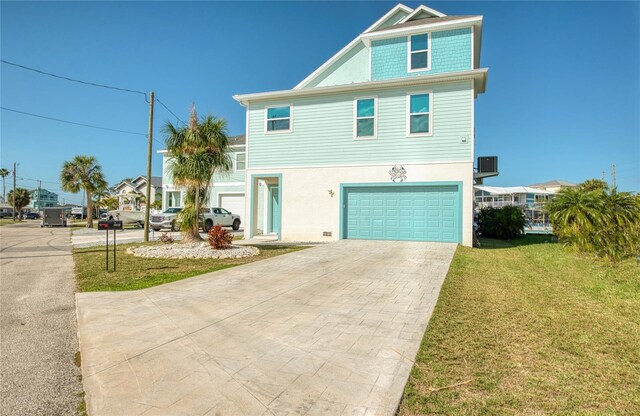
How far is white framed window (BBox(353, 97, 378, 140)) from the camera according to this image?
46.9 ft

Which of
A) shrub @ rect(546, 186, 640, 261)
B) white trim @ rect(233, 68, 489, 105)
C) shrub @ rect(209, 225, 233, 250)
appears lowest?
shrub @ rect(209, 225, 233, 250)

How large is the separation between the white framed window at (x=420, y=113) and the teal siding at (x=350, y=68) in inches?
150

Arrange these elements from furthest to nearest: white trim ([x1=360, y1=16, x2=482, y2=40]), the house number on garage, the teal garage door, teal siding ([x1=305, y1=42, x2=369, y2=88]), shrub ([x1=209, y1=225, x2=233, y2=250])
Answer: teal siding ([x1=305, y1=42, x2=369, y2=88]) → white trim ([x1=360, y1=16, x2=482, y2=40]) → the house number on garage → the teal garage door → shrub ([x1=209, y1=225, x2=233, y2=250])

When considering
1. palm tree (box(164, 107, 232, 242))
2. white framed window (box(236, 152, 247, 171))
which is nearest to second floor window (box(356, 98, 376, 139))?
palm tree (box(164, 107, 232, 242))

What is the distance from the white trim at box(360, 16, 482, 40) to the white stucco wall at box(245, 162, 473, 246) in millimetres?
5914

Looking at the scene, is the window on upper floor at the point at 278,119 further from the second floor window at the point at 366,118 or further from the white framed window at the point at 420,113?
the white framed window at the point at 420,113

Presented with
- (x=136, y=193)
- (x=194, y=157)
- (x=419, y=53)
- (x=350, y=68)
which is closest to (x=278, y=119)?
(x=350, y=68)

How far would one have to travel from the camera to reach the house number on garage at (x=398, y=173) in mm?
13719

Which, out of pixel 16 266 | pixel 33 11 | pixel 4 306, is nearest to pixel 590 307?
pixel 4 306

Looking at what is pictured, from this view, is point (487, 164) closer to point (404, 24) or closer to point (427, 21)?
point (427, 21)

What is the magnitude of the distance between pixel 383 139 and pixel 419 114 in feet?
5.46

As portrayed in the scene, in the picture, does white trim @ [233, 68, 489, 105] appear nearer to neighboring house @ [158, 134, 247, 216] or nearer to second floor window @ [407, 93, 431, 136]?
second floor window @ [407, 93, 431, 136]

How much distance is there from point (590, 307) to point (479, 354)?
2.89 meters

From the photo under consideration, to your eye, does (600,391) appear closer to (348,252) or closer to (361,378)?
(361,378)
